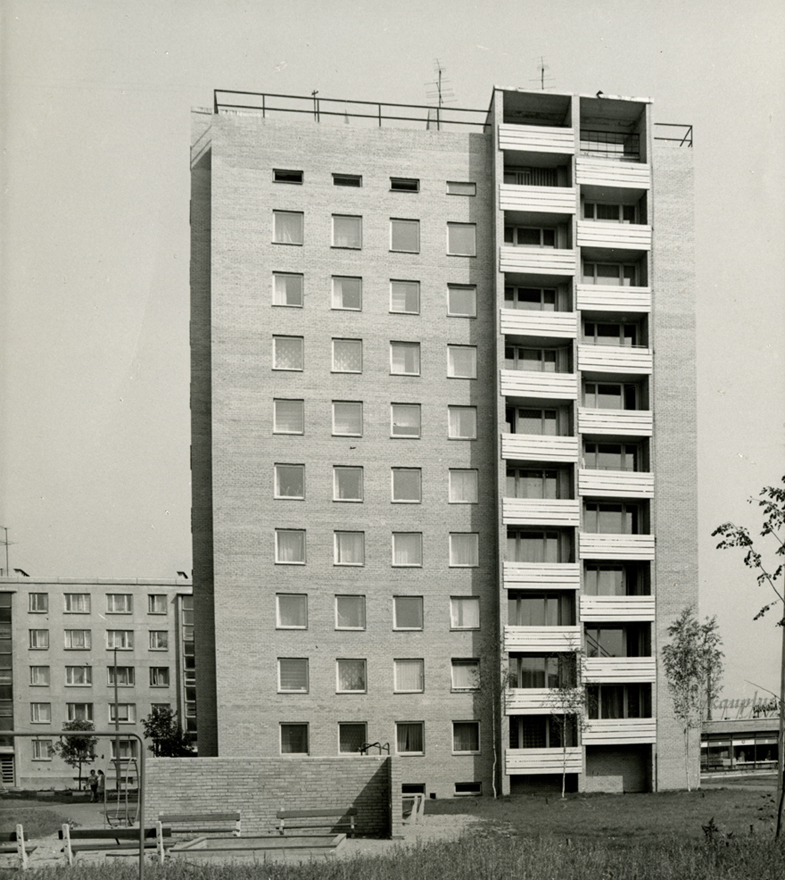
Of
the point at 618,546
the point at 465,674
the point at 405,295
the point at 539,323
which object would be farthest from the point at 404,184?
the point at 465,674

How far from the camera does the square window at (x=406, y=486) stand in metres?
47.2

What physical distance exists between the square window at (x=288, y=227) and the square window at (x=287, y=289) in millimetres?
1477

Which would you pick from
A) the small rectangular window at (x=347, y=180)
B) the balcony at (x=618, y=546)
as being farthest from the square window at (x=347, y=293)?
the balcony at (x=618, y=546)

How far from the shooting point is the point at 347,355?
47.3 m

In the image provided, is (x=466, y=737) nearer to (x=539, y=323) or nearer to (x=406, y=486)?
(x=406, y=486)

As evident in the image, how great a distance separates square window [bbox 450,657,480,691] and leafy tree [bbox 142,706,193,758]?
3433 cm

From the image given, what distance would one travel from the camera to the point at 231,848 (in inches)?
947

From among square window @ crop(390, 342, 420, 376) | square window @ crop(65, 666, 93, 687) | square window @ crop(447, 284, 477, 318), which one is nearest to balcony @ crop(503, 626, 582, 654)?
square window @ crop(390, 342, 420, 376)

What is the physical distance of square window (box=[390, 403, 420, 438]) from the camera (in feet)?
156

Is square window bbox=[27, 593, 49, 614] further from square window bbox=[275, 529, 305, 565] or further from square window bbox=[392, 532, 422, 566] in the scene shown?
square window bbox=[392, 532, 422, 566]

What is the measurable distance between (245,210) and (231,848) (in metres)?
29.5

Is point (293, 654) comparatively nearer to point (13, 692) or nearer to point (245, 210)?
point (245, 210)

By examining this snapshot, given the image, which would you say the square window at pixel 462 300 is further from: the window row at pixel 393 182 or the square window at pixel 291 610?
the square window at pixel 291 610

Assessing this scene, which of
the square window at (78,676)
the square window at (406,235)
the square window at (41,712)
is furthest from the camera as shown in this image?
the square window at (78,676)
